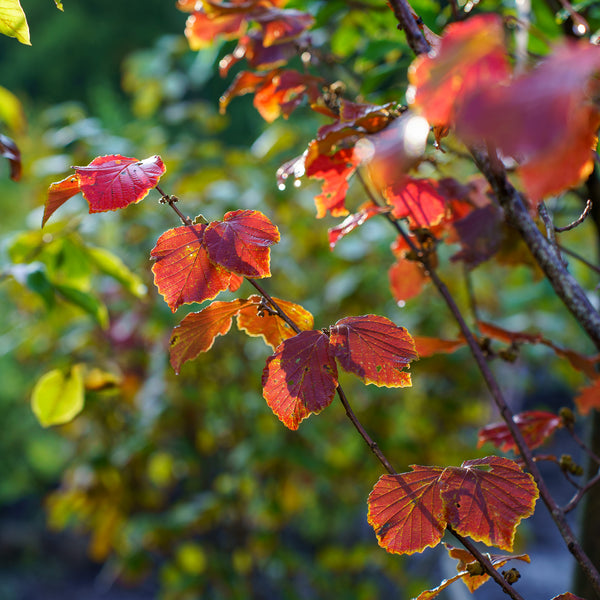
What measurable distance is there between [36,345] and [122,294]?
0.36 meters

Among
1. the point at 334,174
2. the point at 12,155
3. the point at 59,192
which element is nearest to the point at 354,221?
the point at 334,174

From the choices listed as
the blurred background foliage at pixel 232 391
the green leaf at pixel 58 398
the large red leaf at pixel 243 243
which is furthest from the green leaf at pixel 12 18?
the blurred background foliage at pixel 232 391

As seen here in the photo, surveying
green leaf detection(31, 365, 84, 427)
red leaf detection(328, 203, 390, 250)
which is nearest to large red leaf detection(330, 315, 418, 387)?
red leaf detection(328, 203, 390, 250)

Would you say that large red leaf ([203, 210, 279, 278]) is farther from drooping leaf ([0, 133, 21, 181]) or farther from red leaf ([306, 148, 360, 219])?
drooping leaf ([0, 133, 21, 181])

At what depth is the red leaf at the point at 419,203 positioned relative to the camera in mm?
516

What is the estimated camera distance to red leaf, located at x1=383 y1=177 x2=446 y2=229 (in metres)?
0.52

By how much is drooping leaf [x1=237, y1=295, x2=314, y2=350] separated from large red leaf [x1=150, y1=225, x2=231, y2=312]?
2.1 inches

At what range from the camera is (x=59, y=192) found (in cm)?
42

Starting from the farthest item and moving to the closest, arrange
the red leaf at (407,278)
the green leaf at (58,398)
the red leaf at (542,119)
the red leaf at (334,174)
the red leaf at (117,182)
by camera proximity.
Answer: the green leaf at (58,398) → the red leaf at (407,278) → the red leaf at (334,174) → the red leaf at (117,182) → the red leaf at (542,119)

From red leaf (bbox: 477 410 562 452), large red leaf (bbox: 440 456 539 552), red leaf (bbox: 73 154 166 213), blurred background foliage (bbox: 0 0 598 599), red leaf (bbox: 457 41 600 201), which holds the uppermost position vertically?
red leaf (bbox: 457 41 600 201)

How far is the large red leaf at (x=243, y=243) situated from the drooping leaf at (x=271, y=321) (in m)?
0.06

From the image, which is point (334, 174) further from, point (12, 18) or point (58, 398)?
point (58, 398)

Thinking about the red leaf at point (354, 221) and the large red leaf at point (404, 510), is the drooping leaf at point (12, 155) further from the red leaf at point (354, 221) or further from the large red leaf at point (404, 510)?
the large red leaf at point (404, 510)

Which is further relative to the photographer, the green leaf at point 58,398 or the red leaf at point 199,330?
the green leaf at point 58,398
